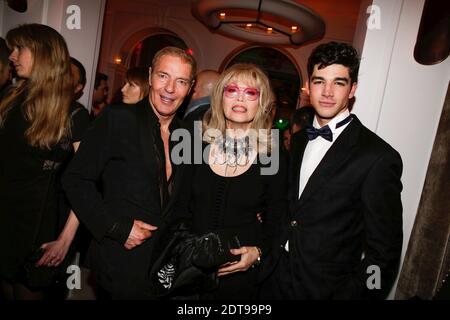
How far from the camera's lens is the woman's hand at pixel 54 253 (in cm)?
225

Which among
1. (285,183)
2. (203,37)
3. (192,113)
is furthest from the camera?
(203,37)

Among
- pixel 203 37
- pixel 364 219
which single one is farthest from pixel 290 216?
pixel 203 37

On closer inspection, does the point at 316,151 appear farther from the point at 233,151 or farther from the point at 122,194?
the point at 122,194

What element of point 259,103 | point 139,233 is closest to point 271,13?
point 259,103

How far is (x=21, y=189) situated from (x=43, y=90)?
66cm

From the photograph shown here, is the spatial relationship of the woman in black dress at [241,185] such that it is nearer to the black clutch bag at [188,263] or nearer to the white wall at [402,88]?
the black clutch bag at [188,263]

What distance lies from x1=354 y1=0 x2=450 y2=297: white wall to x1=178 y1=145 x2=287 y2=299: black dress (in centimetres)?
105

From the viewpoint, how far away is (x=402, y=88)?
260 cm

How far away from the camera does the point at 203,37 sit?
1169cm

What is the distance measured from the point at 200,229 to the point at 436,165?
6.03 feet

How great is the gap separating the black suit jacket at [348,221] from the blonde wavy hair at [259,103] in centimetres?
47

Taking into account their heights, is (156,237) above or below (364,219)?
below

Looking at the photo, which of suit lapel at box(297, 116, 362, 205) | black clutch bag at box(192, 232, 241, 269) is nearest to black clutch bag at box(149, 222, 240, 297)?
black clutch bag at box(192, 232, 241, 269)
